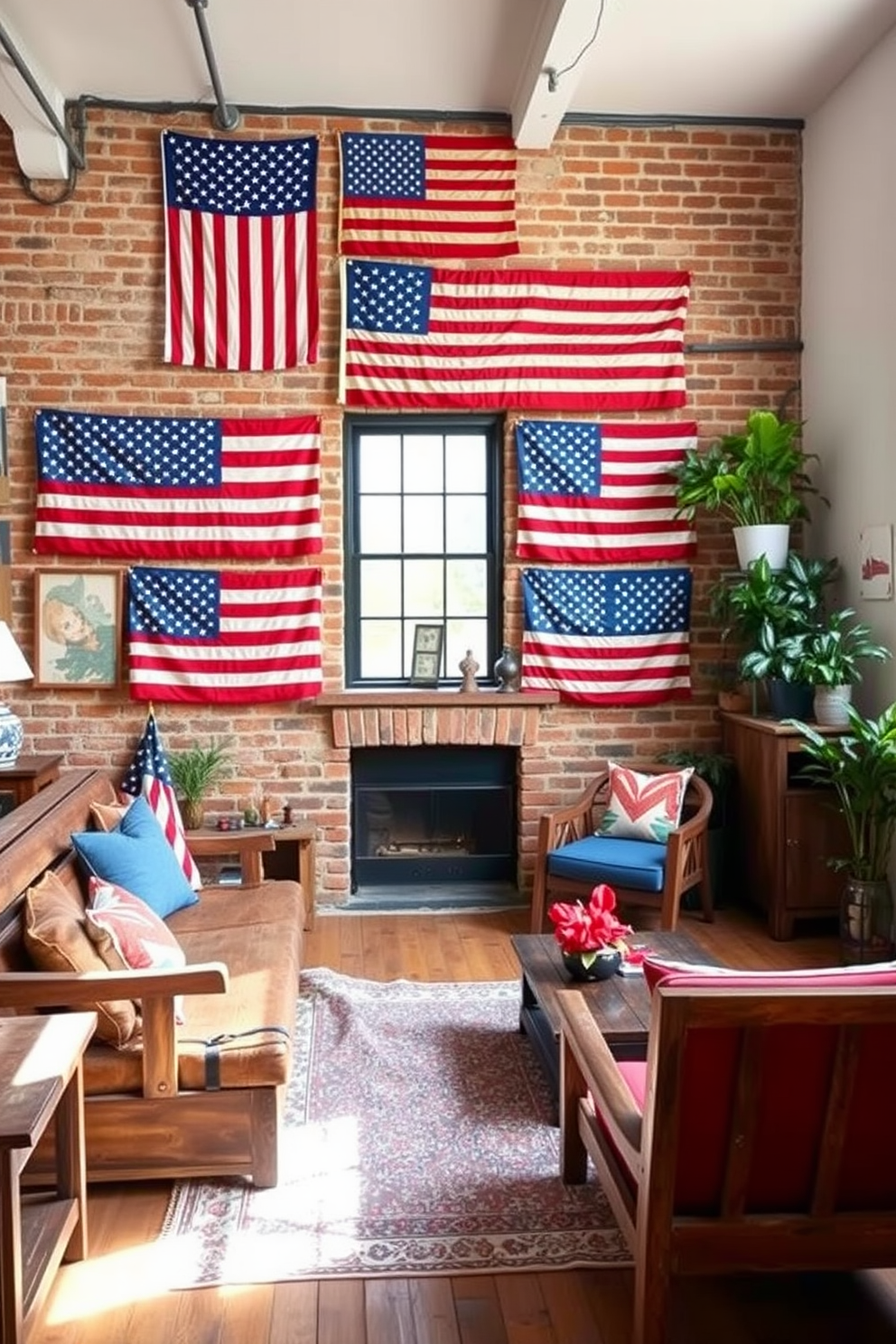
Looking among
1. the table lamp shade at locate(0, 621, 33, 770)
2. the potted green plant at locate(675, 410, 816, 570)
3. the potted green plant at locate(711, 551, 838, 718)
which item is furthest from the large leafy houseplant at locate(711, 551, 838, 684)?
the table lamp shade at locate(0, 621, 33, 770)

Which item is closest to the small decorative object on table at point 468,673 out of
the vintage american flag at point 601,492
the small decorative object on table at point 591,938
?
the vintage american flag at point 601,492

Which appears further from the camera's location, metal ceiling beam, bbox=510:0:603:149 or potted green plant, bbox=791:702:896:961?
potted green plant, bbox=791:702:896:961

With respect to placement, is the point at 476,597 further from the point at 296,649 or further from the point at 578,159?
the point at 578,159

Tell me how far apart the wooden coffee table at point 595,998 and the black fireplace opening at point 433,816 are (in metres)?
1.84

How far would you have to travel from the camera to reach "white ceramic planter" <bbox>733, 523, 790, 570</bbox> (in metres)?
5.20

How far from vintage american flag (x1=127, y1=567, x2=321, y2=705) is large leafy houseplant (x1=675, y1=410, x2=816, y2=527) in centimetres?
188

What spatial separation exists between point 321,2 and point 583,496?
2.41 m

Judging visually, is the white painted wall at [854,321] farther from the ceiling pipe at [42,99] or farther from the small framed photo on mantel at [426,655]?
the ceiling pipe at [42,99]

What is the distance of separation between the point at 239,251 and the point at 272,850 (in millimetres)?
2872

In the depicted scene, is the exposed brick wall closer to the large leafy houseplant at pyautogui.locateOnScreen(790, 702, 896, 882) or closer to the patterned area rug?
the large leafy houseplant at pyautogui.locateOnScreen(790, 702, 896, 882)

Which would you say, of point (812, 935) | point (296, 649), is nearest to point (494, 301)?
point (296, 649)

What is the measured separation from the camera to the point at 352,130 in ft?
17.8

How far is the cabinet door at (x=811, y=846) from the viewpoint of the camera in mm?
4895

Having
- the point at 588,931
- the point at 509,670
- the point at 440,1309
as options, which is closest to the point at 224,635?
the point at 509,670
